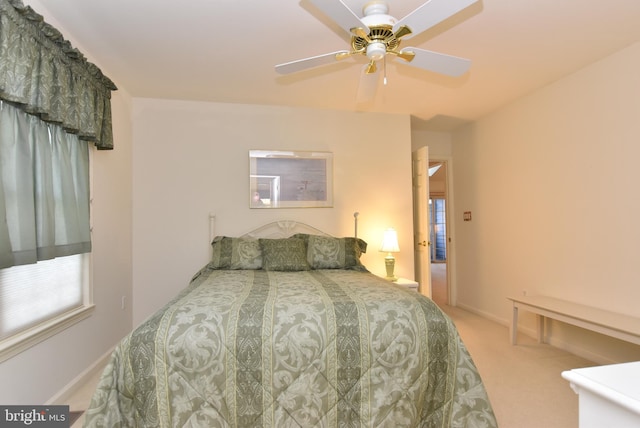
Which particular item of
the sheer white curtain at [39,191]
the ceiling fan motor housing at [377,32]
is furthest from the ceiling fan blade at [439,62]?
the sheer white curtain at [39,191]

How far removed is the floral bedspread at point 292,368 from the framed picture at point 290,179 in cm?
211

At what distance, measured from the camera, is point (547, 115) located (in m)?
3.51

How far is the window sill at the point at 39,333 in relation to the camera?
1.86m

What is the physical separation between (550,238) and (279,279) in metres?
2.71

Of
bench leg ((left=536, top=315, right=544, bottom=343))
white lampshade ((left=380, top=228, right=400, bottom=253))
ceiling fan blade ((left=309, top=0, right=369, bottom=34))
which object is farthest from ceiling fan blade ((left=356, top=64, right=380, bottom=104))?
bench leg ((left=536, top=315, right=544, bottom=343))

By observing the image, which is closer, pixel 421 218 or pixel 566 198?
pixel 566 198

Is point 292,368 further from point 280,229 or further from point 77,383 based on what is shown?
point 280,229

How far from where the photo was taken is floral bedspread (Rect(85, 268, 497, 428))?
165cm

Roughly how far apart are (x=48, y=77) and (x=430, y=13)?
2.12 m

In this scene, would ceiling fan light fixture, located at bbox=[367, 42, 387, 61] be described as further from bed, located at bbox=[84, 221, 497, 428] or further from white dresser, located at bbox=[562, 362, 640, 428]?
white dresser, located at bbox=[562, 362, 640, 428]

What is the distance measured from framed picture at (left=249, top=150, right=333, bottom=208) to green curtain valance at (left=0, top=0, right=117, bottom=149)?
1.53 m

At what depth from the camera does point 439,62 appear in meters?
2.20

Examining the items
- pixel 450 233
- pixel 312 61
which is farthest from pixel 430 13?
pixel 450 233

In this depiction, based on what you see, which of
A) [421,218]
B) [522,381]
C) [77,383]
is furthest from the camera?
[421,218]
